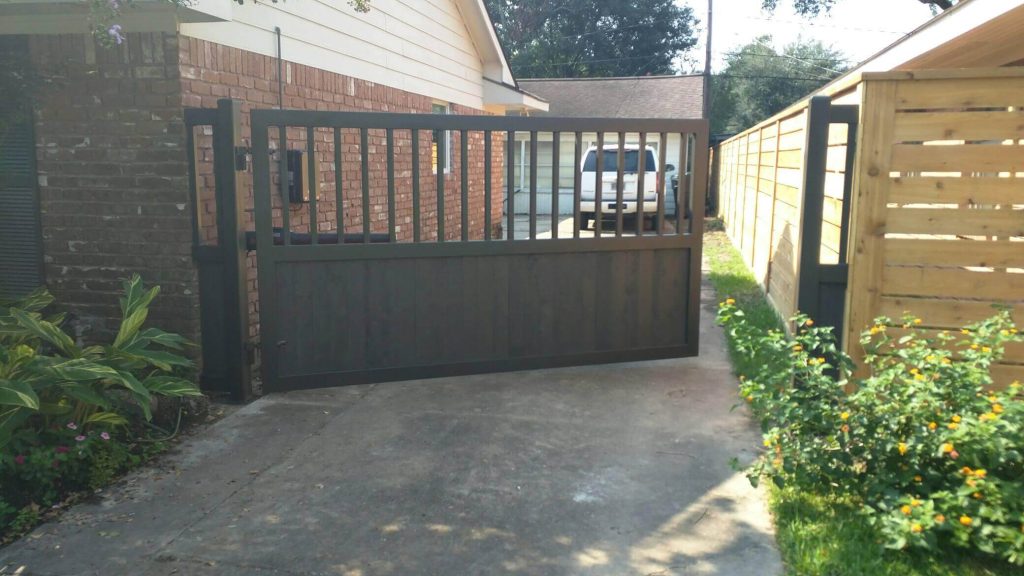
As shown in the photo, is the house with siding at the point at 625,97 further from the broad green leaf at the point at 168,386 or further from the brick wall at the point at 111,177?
the broad green leaf at the point at 168,386

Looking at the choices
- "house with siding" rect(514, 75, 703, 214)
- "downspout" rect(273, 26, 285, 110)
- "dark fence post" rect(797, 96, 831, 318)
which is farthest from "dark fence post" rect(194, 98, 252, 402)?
"house with siding" rect(514, 75, 703, 214)

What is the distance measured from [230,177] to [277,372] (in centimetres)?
133

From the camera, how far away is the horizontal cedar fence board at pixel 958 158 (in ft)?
14.6

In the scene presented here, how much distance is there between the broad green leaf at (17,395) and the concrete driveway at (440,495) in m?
→ 0.55

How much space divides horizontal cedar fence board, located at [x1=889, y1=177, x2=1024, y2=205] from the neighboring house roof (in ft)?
71.0

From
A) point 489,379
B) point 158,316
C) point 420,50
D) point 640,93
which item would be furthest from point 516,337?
point 640,93

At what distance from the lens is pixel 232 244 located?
5.55 metres

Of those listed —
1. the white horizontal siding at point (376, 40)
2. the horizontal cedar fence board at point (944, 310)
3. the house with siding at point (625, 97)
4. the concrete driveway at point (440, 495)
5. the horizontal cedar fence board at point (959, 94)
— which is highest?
the house with siding at point (625, 97)

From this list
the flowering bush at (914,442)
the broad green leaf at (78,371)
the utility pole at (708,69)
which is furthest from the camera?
the utility pole at (708,69)

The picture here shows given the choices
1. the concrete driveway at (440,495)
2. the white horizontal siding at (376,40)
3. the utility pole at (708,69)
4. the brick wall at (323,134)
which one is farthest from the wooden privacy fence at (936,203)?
the utility pole at (708,69)

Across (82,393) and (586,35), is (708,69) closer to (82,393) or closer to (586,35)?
(586,35)

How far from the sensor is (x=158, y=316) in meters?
5.84

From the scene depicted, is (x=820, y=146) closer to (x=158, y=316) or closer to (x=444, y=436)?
(x=444, y=436)

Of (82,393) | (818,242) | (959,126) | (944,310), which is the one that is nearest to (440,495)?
(82,393)
